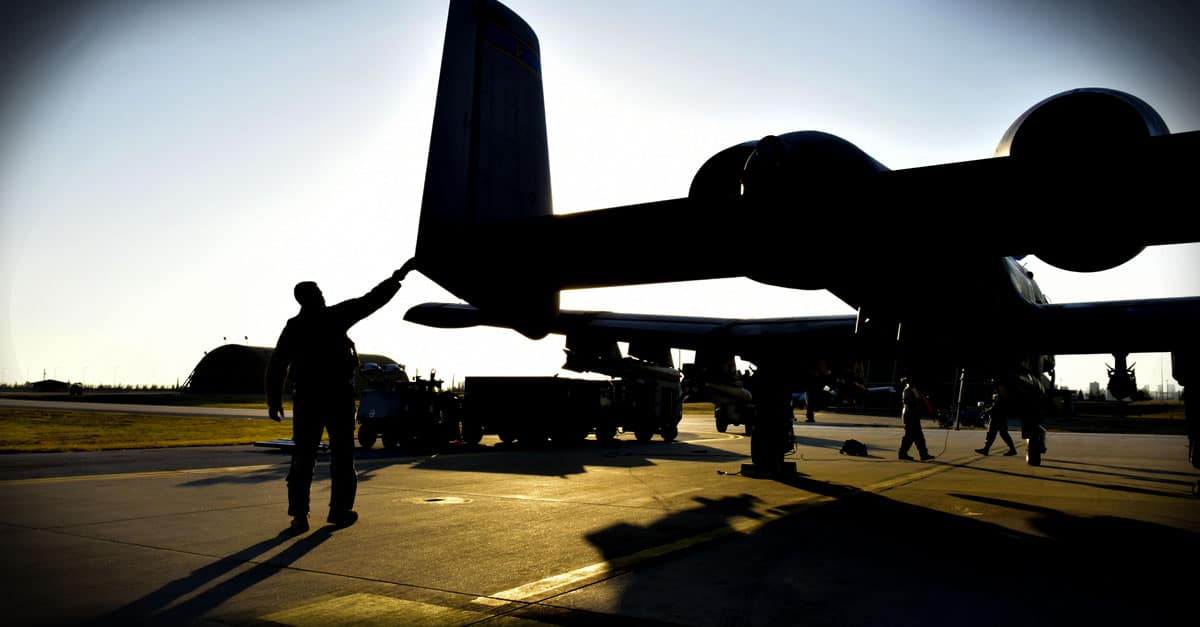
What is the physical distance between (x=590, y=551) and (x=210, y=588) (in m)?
2.89

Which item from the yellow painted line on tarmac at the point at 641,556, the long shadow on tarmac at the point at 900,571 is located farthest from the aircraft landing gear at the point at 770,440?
the long shadow on tarmac at the point at 900,571

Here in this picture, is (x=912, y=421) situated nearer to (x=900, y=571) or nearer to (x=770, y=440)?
(x=770, y=440)

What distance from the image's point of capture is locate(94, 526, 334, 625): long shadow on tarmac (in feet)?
13.6

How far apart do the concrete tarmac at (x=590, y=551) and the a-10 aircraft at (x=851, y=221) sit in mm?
2360

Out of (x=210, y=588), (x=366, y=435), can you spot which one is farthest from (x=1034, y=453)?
(x=210, y=588)

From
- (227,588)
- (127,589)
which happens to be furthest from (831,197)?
(127,589)

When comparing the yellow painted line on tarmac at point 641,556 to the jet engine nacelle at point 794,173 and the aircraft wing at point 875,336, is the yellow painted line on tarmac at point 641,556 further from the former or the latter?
the aircraft wing at point 875,336

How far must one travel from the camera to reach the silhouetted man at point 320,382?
7.34 m

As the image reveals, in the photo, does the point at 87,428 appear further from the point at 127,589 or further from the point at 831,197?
the point at 831,197

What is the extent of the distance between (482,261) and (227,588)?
3393 millimetres

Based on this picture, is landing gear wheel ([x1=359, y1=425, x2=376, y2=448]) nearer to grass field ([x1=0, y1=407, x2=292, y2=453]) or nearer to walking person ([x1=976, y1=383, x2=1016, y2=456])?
grass field ([x1=0, y1=407, x2=292, y2=453])

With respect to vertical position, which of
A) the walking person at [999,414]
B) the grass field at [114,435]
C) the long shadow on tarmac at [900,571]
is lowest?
the grass field at [114,435]

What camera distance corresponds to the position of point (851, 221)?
5.37 metres

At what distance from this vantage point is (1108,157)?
466 centimetres
